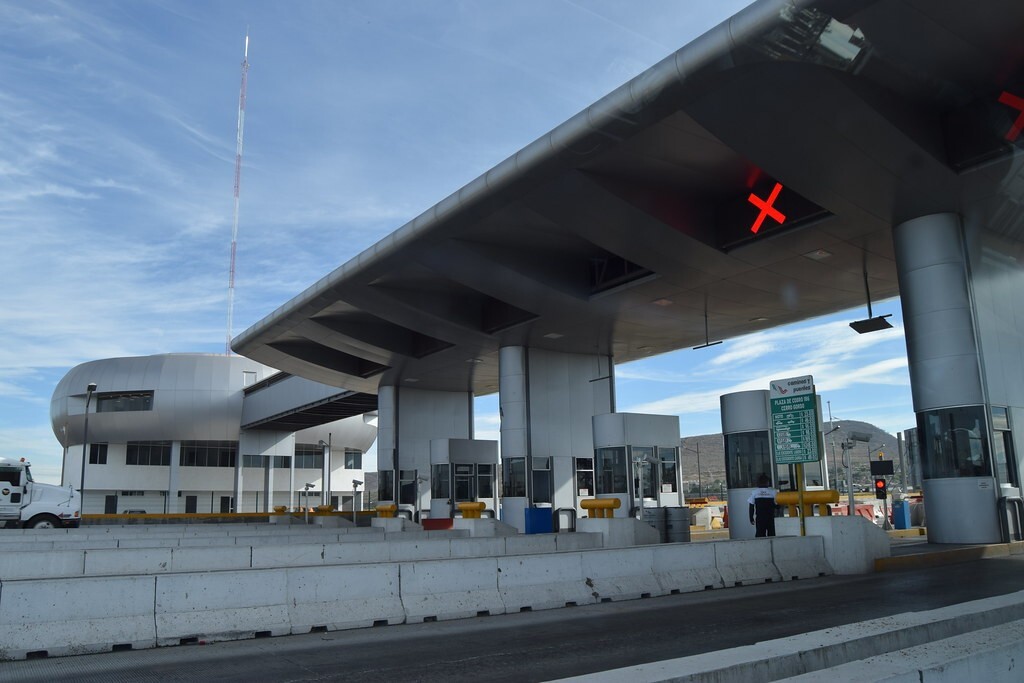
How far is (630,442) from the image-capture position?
80.9 feet

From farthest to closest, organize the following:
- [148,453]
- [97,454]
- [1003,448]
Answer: [148,453] < [97,454] < [1003,448]

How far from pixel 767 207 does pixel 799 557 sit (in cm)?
867

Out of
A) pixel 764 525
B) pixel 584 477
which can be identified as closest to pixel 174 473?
pixel 584 477

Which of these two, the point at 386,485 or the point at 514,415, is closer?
the point at 514,415

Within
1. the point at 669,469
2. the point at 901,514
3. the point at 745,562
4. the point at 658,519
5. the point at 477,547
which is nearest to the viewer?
the point at 745,562

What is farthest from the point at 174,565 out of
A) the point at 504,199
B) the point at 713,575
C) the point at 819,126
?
the point at 819,126

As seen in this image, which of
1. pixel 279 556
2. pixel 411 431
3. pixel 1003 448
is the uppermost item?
pixel 411 431

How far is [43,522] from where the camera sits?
29.6 meters

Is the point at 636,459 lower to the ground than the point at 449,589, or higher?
higher

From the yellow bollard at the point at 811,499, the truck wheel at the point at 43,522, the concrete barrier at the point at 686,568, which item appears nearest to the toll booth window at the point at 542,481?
the yellow bollard at the point at 811,499

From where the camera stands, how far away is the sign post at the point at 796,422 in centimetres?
1367

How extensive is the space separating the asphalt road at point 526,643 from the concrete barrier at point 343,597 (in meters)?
0.22

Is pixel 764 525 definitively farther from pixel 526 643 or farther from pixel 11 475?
pixel 11 475

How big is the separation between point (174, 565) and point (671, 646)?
9.35m
